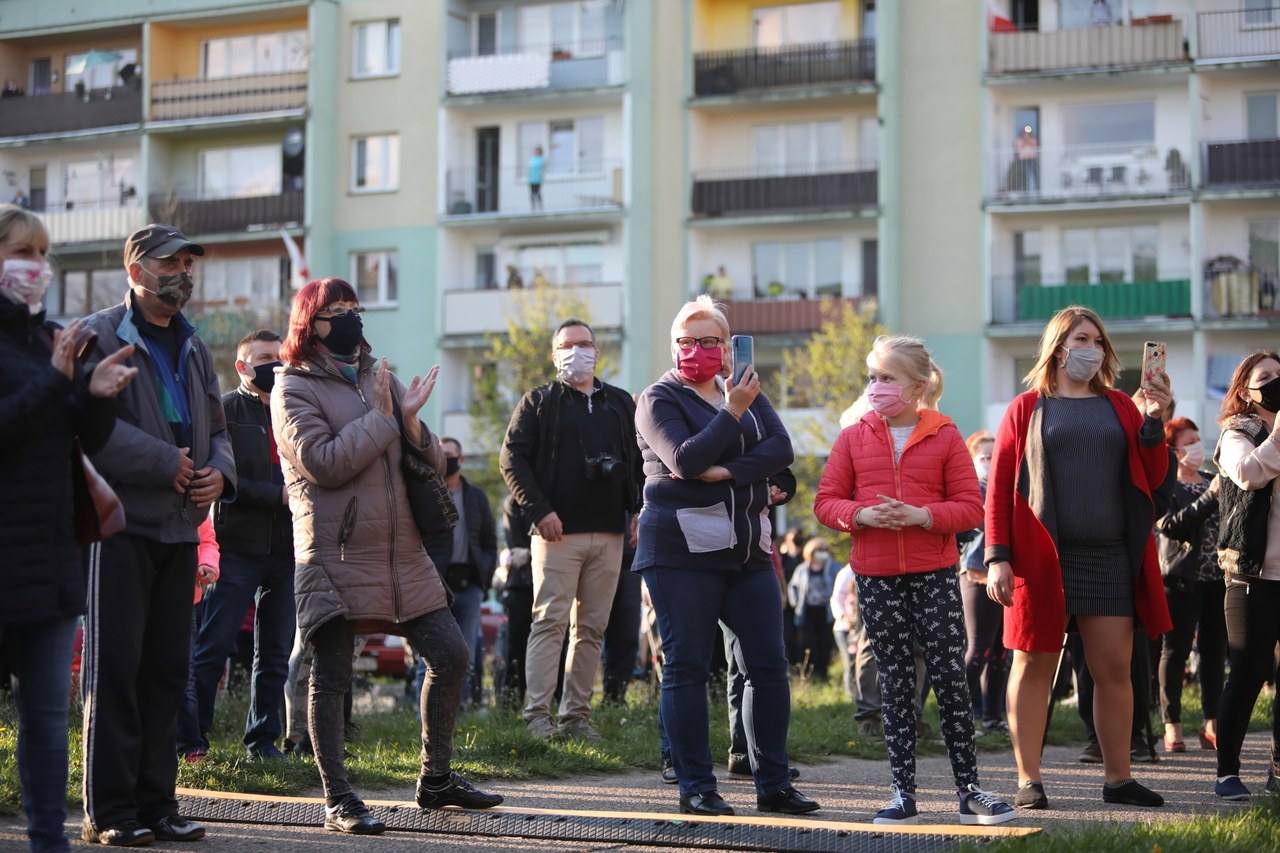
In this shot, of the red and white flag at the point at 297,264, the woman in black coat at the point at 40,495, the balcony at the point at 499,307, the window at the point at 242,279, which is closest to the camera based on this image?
the woman in black coat at the point at 40,495

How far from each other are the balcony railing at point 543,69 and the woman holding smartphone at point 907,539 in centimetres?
4060

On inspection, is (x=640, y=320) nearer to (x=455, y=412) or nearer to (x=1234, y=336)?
(x=455, y=412)

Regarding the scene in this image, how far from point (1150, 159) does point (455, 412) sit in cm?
1992

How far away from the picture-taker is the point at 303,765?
895 centimetres

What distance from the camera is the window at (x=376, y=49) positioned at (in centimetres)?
5078

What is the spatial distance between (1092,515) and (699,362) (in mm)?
2054

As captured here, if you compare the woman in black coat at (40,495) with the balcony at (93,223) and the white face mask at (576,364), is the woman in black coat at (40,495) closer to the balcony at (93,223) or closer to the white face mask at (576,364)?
the white face mask at (576,364)

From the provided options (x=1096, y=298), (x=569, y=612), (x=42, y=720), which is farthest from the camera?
(x=1096, y=298)

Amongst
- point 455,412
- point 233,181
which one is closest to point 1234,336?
point 455,412

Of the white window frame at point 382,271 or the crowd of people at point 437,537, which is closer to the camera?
the crowd of people at point 437,537

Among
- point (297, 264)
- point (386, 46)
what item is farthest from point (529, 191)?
point (297, 264)

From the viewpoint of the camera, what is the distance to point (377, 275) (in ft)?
167

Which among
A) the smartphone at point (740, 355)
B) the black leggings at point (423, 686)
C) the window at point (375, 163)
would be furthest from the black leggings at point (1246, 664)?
the window at point (375, 163)

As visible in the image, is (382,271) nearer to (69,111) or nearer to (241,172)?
(241,172)
